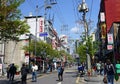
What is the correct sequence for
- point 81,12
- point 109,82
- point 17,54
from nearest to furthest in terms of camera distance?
point 109,82 < point 81,12 < point 17,54

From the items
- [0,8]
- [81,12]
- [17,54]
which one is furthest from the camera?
[17,54]

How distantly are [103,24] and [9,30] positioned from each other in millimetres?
44625

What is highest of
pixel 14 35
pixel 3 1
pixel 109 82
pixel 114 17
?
pixel 114 17

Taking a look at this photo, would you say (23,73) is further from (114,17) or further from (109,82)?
(114,17)

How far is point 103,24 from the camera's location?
→ 221 feet

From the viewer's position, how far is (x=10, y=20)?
24156 mm

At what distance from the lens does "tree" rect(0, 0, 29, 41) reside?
22625 millimetres

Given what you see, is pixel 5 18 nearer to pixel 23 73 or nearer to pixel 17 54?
pixel 23 73

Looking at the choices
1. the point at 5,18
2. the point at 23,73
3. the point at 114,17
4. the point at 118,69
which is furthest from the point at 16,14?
the point at 114,17

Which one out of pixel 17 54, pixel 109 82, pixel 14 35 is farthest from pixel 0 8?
pixel 17 54

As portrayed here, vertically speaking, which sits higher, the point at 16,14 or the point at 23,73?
the point at 16,14

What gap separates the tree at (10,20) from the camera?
22.6 metres

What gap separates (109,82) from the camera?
19.5 m

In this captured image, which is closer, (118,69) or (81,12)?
(118,69)
